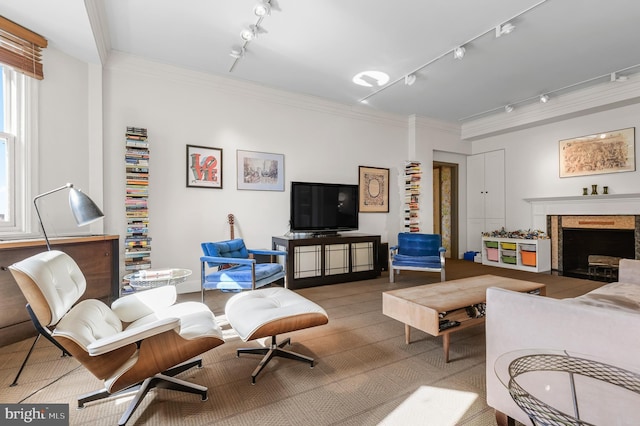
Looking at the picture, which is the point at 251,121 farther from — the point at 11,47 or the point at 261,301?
the point at 261,301

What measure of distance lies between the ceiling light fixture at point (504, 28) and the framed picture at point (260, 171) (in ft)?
10.2

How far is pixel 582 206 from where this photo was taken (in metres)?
5.20

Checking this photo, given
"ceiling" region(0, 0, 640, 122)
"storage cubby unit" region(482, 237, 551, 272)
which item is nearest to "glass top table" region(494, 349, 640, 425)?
"ceiling" region(0, 0, 640, 122)

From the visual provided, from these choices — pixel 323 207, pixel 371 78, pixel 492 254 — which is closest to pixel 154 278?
pixel 323 207

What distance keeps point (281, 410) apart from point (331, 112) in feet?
15.1

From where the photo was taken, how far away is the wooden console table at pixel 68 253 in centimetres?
245

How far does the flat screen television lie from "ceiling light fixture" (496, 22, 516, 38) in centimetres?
278

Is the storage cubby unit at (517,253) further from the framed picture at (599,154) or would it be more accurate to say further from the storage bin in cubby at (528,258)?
the framed picture at (599,154)

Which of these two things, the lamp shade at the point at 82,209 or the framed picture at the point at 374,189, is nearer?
the lamp shade at the point at 82,209

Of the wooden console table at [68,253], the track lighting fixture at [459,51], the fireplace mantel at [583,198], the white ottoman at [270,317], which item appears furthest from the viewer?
the fireplace mantel at [583,198]

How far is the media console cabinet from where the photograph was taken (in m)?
4.35

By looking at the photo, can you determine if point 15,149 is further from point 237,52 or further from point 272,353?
point 272,353

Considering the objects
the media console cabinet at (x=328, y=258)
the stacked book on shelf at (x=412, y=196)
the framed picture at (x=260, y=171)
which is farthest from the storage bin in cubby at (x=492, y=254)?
the framed picture at (x=260, y=171)

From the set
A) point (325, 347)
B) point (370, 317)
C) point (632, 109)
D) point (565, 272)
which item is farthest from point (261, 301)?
point (632, 109)
